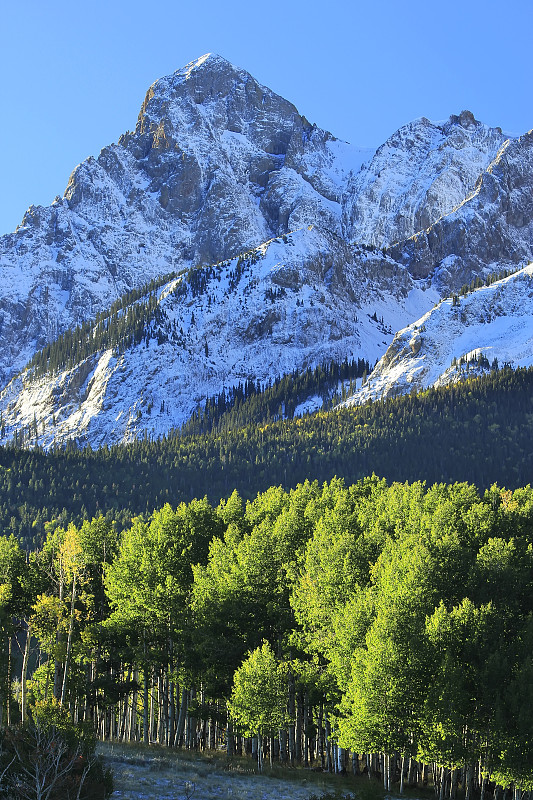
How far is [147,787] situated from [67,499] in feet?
540

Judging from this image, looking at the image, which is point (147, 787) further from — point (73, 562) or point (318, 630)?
point (73, 562)

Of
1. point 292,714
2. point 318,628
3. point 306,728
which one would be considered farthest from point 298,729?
point 318,628

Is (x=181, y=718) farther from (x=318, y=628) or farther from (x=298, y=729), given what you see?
(x=318, y=628)

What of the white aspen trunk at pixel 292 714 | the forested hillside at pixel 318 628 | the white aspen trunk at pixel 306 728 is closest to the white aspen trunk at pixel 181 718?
the forested hillside at pixel 318 628

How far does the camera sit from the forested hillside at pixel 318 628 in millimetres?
40344

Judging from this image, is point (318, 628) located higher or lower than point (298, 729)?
higher

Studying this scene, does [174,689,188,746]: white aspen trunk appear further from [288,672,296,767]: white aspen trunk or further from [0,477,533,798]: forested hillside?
[288,672,296,767]: white aspen trunk

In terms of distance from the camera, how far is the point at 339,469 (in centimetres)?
19900

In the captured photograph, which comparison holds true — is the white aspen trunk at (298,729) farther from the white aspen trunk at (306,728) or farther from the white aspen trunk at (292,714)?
the white aspen trunk at (292,714)

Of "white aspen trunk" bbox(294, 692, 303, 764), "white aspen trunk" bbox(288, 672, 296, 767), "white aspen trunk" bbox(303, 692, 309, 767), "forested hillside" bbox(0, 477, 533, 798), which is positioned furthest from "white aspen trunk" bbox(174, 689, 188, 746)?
"white aspen trunk" bbox(303, 692, 309, 767)

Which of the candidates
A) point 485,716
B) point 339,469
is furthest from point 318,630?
point 339,469

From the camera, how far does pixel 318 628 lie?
49469 mm

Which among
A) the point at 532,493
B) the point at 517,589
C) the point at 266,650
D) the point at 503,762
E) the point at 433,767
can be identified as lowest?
the point at 433,767

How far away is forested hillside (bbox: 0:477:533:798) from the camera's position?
132ft
